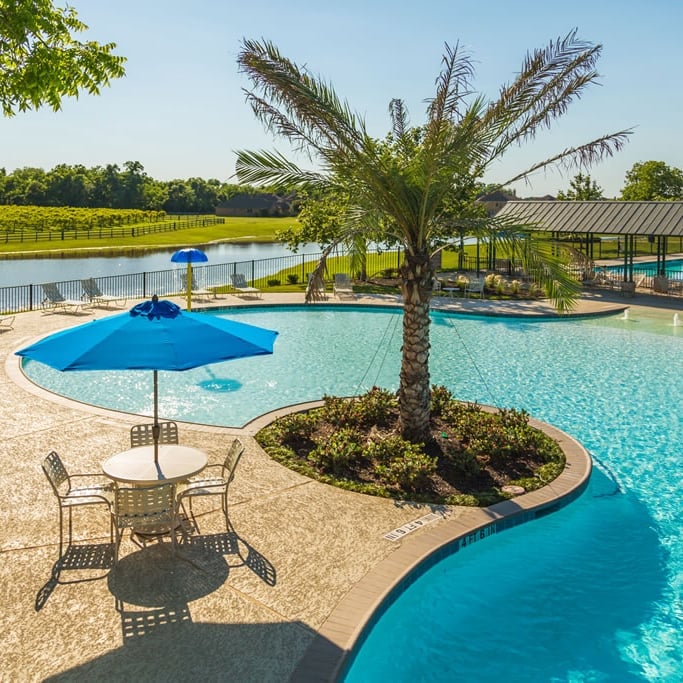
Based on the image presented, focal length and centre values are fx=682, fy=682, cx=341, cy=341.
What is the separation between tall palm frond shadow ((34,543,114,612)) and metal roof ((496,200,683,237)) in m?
20.9

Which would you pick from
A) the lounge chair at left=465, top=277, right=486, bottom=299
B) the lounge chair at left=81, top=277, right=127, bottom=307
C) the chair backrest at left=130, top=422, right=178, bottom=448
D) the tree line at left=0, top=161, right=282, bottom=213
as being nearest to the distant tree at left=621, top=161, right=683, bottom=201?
the tree line at left=0, top=161, right=282, bottom=213

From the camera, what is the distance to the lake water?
1557 inches

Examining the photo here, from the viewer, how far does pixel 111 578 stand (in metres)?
6.23

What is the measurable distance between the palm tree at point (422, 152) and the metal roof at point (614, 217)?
15191mm

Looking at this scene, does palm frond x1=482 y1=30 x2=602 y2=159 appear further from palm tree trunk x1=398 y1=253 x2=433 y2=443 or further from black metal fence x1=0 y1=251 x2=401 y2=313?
black metal fence x1=0 y1=251 x2=401 y2=313

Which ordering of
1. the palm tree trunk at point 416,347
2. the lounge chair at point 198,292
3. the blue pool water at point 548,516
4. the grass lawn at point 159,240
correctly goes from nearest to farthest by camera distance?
the blue pool water at point 548,516, the palm tree trunk at point 416,347, the lounge chair at point 198,292, the grass lawn at point 159,240

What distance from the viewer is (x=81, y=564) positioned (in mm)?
6293

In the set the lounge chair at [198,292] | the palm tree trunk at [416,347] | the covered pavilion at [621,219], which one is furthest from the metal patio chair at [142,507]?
the covered pavilion at [621,219]

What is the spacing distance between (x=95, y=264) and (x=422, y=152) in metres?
42.2

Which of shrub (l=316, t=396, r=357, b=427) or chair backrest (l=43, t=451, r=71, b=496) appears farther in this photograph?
shrub (l=316, t=396, r=357, b=427)

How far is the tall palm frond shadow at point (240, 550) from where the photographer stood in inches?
251

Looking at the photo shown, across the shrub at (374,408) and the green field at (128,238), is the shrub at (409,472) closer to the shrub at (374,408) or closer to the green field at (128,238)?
the shrub at (374,408)

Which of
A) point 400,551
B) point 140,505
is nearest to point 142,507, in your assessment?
point 140,505

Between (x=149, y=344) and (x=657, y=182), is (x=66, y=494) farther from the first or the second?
(x=657, y=182)
